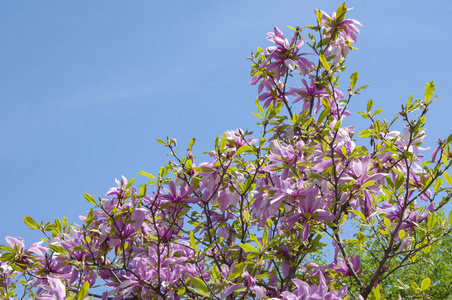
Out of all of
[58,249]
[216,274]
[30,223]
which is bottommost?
[216,274]

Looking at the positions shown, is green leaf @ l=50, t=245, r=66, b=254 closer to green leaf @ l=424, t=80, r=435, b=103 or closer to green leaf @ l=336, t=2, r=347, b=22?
green leaf @ l=424, t=80, r=435, b=103

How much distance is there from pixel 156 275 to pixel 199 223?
80 centimetres

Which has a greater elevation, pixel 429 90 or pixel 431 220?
pixel 429 90

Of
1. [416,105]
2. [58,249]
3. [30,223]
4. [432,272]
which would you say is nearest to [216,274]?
[58,249]

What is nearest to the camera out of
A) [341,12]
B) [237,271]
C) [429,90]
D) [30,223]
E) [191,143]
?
[237,271]

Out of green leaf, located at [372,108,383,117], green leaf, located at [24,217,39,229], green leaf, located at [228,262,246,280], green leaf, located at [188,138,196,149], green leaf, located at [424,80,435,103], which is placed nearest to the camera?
green leaf, located at [228,262,246,280]

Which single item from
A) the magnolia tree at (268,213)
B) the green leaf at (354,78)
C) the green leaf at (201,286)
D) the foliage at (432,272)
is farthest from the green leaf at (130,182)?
the foliage at (432,272)

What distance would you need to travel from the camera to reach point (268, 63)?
4645 millimetres

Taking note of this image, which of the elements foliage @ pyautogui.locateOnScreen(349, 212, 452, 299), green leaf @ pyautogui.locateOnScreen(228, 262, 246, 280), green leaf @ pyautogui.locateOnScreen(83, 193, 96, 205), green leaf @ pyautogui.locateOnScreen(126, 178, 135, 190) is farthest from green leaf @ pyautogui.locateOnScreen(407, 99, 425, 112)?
foliage @ pyautogui.locateOnScreen(349, 212, 452, 299)

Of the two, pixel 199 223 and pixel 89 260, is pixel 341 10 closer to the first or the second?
pixel 199 223

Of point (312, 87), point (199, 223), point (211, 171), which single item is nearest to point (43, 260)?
point (199, 223)

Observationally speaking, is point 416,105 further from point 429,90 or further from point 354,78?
point 354,78

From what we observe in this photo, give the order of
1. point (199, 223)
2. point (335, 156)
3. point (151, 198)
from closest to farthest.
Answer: point (335, 156) < point (151, 198) < point (199, 223)

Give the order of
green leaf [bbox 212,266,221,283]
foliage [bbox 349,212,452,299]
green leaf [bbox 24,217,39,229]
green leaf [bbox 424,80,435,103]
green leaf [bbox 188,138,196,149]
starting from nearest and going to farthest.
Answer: green leaf [bbox 212,266,221,283], green leaf [bbox 424,80,435,103], green leaf [bbox 24,217,39,229], green leaf [bbox 188,138,196,149], foliage [bbox 349,212,452,299]
